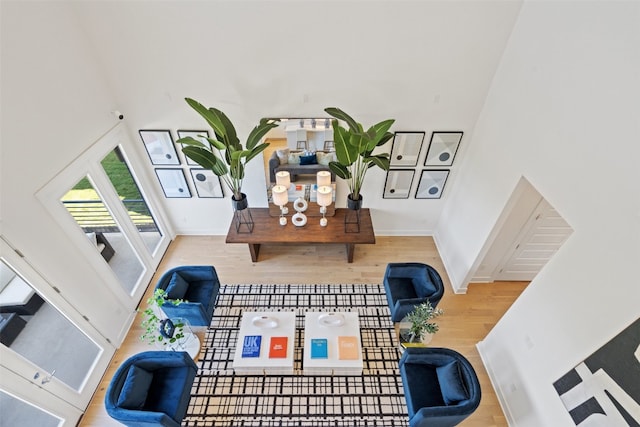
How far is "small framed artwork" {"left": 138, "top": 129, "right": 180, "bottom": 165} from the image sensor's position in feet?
14.9

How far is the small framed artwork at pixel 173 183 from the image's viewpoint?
16.3 ft

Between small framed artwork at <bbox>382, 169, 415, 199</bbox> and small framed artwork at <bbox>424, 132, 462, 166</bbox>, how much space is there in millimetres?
354

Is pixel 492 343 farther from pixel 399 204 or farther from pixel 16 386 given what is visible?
pixel 16 386

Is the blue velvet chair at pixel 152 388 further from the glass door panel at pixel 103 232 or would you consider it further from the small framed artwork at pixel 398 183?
the small framed artwork at pixel 398 183

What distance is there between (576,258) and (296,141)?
387 centimetres

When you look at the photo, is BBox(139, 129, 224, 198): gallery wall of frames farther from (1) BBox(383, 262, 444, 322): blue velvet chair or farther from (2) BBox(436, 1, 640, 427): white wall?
(2) BBox(436, 1, 640, 427): white wall

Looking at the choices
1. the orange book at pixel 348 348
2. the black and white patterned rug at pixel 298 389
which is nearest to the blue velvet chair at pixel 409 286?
the black and white patterned rug at pixel 298 389

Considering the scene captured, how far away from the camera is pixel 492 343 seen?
3980 mm

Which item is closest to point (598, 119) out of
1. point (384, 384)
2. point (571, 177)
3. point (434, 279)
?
point (571, 177)

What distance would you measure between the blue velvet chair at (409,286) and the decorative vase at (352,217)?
34.5 inches

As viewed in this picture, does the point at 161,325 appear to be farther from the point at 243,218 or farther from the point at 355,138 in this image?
the point at 355,138

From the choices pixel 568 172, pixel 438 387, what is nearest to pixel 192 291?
pixel 438 387

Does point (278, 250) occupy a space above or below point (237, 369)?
above

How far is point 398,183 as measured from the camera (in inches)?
203
